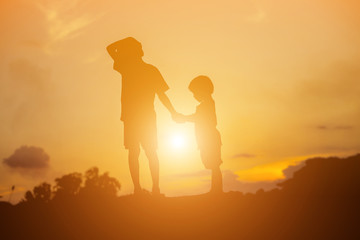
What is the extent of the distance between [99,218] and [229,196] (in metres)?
3.60

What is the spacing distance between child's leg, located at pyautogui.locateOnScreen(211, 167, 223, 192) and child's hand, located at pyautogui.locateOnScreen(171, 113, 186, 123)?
6.08 feet

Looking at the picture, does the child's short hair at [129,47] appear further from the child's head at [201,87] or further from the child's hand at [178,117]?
the child's hand at [178,117]

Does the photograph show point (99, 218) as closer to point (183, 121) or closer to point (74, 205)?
point (74, 205)

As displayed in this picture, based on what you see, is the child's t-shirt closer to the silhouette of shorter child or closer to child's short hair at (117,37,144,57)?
the silhouette of shorter child

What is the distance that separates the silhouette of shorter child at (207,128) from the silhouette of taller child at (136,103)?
1310mm

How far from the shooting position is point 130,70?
9.27 metres

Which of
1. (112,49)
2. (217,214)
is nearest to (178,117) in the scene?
(112,49)

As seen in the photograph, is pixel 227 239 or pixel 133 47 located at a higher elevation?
pixel 133 47

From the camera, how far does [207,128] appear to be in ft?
30.9

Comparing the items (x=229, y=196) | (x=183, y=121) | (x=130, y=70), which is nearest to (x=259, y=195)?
(x=229, y=196)

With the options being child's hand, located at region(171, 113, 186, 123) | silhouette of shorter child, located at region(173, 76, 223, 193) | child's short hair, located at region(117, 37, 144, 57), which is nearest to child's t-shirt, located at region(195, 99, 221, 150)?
silhouette of shorter child, located at region(173, 76, 223, 193)

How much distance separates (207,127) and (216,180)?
1526 millimetres

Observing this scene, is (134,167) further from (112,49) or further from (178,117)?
(112,49)

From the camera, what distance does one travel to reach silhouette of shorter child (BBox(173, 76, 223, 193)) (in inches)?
364
